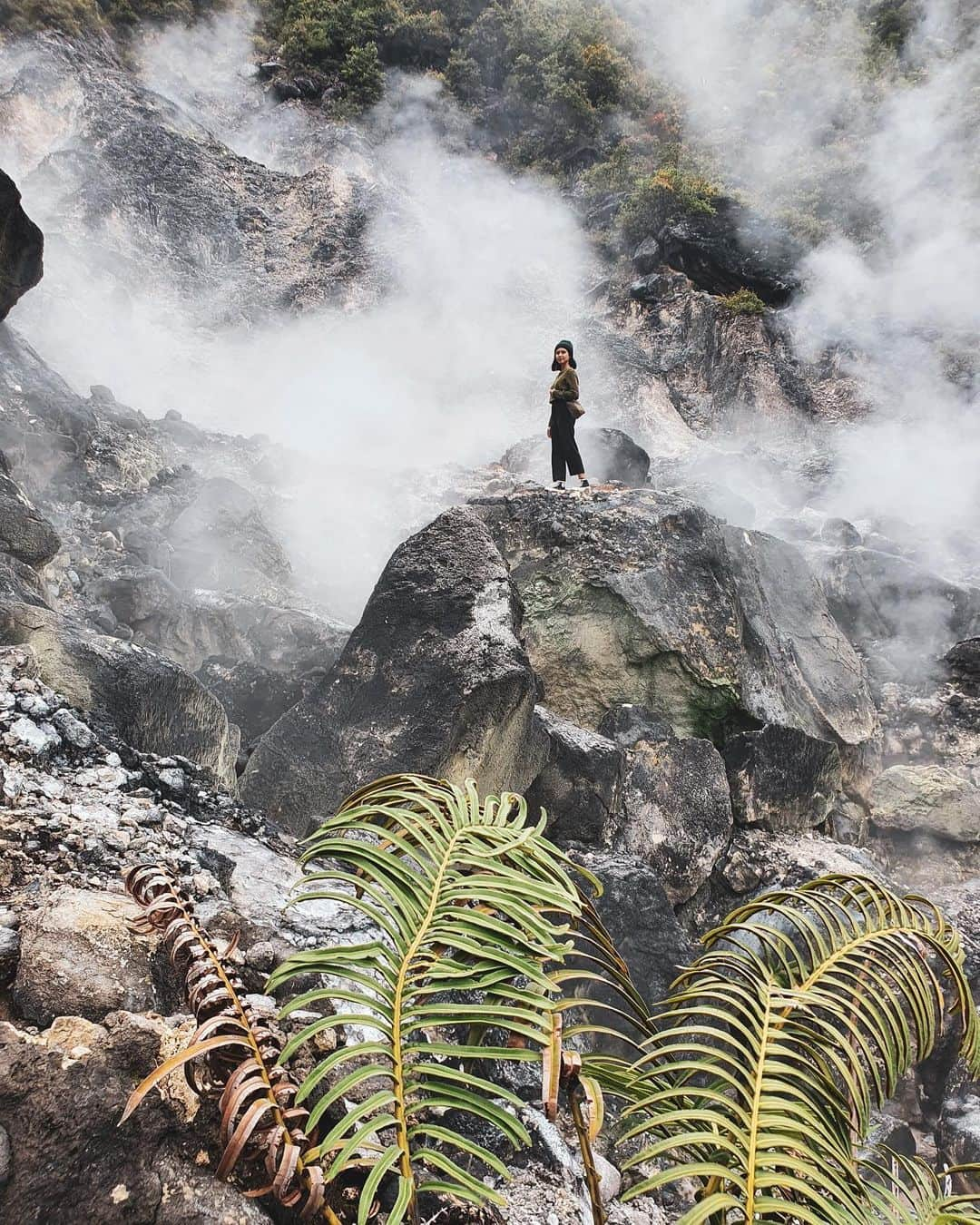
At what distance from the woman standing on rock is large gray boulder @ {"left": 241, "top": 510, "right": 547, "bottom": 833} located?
215cm

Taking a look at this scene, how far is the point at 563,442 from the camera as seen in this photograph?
5672 millimetres

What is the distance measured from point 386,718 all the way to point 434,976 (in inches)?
91.7

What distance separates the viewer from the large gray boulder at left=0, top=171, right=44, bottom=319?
5621 mm

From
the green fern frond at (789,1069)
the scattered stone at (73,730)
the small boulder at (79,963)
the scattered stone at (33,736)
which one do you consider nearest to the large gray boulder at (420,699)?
the scattered stone at (73,730)

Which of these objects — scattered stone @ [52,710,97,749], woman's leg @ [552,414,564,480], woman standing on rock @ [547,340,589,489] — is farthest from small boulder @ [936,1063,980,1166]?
woman's leg @ [552,414,564,480]

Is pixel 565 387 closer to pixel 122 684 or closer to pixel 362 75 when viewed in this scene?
pixel 122 684

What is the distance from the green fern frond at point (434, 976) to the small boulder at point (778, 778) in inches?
134

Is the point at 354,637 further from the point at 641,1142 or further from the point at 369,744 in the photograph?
the point at 641,1142

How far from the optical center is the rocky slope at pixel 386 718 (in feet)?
3.84

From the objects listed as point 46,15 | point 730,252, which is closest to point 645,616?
point 730,252

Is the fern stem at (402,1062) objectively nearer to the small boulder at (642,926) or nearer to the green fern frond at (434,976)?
the green fern frond at (434,976)

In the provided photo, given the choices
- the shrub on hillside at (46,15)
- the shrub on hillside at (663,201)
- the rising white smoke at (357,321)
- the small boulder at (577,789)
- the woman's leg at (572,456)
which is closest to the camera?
the small boulder at (577,789)

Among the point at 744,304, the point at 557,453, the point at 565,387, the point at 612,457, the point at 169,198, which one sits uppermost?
the point at 744,304

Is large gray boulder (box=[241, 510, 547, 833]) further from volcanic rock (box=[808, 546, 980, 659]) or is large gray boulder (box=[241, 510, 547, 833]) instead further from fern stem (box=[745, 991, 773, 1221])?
volcanic rock (box=[808, 546, 980, 659])
